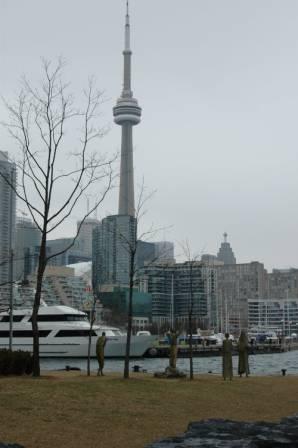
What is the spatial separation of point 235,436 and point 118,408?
257 inches

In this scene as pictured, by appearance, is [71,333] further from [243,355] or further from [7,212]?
[243,355]

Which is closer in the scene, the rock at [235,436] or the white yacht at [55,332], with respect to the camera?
the rock at [235,436]

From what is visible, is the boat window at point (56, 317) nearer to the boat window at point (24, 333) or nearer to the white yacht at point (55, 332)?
the white yacht at point (55, 332)

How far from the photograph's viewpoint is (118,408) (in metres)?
13.3

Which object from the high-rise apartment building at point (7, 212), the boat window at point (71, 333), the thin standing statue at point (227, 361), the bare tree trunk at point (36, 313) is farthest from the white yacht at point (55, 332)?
the bare tree trunk at point (36, 313)

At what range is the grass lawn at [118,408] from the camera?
405 inches

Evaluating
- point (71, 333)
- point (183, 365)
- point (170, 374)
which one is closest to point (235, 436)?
point (170, 374)

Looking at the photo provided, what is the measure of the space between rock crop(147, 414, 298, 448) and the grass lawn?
202 cm

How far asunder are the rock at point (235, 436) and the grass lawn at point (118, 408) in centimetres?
202

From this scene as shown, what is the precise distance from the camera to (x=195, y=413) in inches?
523

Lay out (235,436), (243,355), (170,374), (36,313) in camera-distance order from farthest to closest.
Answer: (243,355)
(170,374)
(36,313)
(235,436)

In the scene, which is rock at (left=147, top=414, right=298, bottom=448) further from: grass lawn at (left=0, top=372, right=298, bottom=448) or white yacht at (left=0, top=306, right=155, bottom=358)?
white yacht at (left=0, top=306, right=155, bottom=358)

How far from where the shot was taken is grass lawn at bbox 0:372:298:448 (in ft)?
33.8

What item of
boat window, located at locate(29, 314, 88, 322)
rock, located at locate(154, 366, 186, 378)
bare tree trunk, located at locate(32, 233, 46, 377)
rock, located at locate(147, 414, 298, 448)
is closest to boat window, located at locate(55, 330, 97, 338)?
boat window, located at locate(29, 314, 88, 322)
